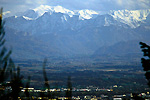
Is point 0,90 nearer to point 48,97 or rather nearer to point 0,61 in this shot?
point 0,61

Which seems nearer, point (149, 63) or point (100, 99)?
point (149, 63)

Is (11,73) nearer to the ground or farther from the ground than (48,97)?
farther from the ground

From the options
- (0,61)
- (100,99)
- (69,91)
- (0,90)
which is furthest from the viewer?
(100,99)

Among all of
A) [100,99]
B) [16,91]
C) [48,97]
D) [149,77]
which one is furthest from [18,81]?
[100,99]

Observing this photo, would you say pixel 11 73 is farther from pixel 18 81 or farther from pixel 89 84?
pixel 89 84

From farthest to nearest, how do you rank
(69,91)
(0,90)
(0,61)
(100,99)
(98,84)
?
(98,84)
(100,99)
(0,90)
(0,61)
(69,91)

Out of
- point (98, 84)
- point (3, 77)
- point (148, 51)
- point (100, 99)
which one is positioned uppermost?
point (98, 84)

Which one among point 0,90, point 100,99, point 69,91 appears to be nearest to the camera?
point 69,91

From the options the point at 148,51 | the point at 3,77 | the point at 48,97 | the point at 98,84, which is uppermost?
the point at 98,84

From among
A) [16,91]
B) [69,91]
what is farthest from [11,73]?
[69,91]
